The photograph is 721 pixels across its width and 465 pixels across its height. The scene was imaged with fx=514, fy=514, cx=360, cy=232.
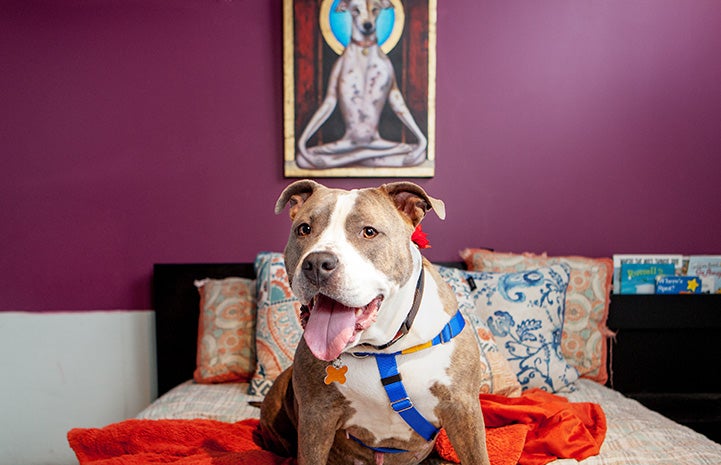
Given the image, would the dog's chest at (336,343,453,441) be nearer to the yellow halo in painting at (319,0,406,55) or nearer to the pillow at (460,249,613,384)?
the pillow at (460,249,613,384)

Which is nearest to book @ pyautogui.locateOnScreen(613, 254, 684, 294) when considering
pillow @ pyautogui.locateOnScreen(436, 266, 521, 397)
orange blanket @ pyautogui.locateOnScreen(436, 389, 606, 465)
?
pillow @ pyautogui.locateOnScreen(436, 266, 521, 397)

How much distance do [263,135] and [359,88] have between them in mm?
509

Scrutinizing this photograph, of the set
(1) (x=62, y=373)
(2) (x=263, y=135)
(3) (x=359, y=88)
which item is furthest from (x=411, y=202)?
(1) (x=62, y=373)

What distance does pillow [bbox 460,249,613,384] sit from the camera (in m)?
2.19

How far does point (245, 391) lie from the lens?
2012 millimetres

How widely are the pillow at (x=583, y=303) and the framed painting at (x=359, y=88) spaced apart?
22.1 inches

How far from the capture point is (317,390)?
3.81ft

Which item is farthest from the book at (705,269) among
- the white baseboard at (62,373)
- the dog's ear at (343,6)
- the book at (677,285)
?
the white baseboard at (62,373)

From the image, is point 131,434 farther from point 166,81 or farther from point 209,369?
point 166,81

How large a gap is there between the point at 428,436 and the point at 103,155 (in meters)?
2.06

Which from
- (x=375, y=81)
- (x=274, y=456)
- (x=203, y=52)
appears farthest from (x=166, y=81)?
(x=274, y=456)

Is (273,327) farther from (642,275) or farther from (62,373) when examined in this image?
(642,275)

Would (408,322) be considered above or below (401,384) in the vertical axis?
above

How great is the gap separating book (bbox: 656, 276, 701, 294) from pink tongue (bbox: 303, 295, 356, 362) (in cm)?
200
